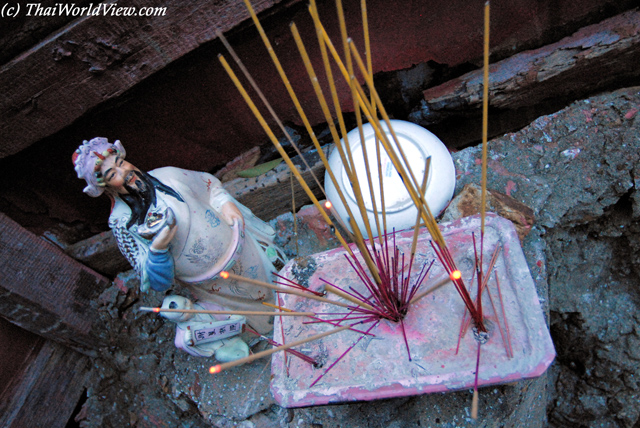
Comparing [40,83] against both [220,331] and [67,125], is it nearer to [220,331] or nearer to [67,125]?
[67,125]

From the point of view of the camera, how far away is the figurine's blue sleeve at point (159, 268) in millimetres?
1367

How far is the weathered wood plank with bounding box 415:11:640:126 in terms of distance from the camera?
6.42 ft

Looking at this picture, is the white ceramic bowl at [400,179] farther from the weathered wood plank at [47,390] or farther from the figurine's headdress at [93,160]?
the weathered wood plank at [47,390]

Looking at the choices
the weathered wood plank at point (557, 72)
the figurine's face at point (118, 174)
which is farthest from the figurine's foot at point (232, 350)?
the weathered wood plank at point (557, 72)

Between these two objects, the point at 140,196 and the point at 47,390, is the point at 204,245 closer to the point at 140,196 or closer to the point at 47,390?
the point at 140,196

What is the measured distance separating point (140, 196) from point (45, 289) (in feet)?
3.35

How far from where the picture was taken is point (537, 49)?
2.09 m

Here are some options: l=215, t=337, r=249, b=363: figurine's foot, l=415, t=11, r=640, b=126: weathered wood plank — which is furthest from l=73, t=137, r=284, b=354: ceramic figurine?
l=415, t=11, r=640, b=126: weathered wood plank

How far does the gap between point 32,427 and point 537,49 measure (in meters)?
3.07

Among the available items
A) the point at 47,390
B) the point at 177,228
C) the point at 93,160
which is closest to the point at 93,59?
the point at 93,160

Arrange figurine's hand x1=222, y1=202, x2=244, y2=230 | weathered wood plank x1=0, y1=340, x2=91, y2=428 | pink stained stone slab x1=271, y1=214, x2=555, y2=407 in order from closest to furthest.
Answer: pink stained stone slab x1=271, y1=214, x2=555, y2=407
figurine's hand x1=222, y1=202, x2=244, y2=230
weathered wood plank x1=0, y1=340, x2=91, y2=428

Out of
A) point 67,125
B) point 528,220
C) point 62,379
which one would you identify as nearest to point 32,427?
point 62,379

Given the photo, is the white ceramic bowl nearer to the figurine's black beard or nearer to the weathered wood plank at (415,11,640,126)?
the weathered wood plank at (415,11,640,126)

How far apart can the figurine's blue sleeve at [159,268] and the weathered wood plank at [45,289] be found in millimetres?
904
